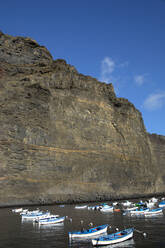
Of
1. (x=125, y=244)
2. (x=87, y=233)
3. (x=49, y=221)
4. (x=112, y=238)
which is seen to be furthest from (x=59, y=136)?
(x=125, y=244)

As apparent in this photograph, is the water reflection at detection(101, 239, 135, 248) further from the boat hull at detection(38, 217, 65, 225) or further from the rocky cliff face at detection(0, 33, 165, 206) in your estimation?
the rocky cliff face at detection(0, 33, 165, 206)

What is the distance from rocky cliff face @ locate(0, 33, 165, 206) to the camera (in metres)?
44.1

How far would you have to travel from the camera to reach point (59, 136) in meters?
51.4

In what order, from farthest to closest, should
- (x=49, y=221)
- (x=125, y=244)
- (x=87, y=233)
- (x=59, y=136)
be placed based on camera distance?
1. (x=59, y=136)
2. (x=49, y=221)
3. (x=87, y=233)
4. (x=125, y=244)

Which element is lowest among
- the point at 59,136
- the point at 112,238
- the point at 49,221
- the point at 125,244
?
the point at 125,244

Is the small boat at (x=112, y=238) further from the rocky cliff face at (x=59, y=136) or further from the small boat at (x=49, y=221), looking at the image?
the rocky cliff face at (x=59, y=136)

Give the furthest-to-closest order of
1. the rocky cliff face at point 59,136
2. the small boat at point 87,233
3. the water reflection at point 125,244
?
the rocky cliff face at point 59,136 → the small boat at point 87,233 → the water reflection at point 125,244

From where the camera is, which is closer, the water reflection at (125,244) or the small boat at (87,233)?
the water reflection at (125,244)


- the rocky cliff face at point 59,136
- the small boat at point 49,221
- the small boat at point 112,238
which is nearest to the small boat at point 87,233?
the small boat at point 112,238

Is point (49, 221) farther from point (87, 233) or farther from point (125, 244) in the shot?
point (125, 244)

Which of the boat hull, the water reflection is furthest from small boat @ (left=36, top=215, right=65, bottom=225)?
the water reflection

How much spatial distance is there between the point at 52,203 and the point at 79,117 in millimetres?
21092

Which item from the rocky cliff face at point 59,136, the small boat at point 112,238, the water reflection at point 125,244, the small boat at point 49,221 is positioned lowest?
the water reflection at point 125,244

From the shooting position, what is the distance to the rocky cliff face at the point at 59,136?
4406cm
